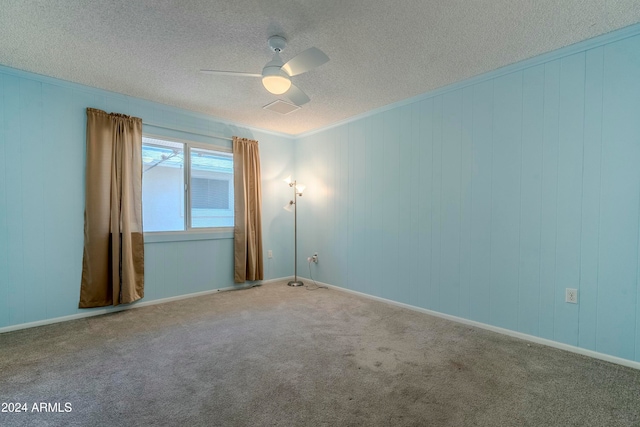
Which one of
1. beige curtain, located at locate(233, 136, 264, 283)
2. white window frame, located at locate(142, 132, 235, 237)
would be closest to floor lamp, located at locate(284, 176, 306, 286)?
beige curtain, located at locate(233, 136, 264, 283)

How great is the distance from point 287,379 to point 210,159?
3.32m

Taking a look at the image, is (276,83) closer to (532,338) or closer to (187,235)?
(187,235)

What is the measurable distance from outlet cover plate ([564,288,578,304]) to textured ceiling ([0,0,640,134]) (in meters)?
2.04

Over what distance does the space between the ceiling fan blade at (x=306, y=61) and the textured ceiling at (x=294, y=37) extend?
0.29 meters

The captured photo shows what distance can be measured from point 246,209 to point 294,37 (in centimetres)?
268

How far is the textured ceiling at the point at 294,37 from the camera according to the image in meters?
1.95

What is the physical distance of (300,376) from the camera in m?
2.01

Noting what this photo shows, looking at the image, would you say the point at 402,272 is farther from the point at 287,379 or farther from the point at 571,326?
the point at 287,379

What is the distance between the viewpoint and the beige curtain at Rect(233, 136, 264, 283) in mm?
4375

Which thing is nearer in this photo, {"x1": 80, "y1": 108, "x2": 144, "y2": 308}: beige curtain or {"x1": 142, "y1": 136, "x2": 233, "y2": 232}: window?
{"x1": 80, "y1": 108, "x2": 144, "y2": 308}: beige curtain

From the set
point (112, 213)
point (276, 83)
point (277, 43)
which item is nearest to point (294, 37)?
point (277, 43)

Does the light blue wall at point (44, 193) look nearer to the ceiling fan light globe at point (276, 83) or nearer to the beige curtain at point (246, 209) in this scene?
the beige curtain at point (246, 209)

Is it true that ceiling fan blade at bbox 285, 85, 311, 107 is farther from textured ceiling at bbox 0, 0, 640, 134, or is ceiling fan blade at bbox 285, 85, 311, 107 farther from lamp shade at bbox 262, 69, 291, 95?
textured ceiling at bbox 0, 0, 640, 134

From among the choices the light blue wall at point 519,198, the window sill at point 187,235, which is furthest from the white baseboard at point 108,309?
the light blue wall at point 519,198
